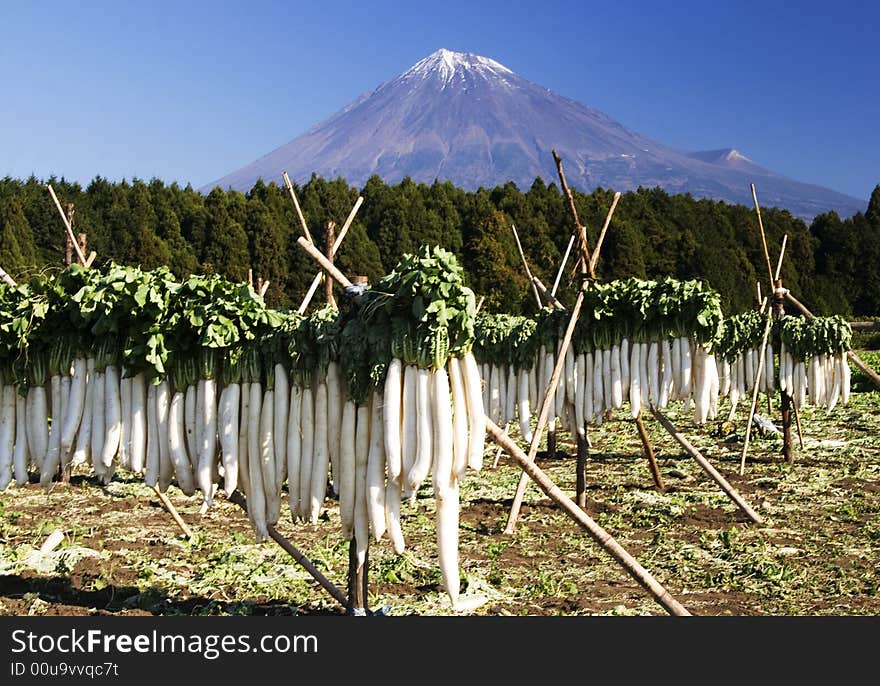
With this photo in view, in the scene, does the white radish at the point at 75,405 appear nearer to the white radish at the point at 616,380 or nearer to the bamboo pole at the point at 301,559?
the bamboo pole at the point at 301,559

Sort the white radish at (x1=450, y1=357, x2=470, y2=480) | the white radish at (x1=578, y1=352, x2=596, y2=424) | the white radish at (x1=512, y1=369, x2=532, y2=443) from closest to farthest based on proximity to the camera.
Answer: the white radish at (x1=450, y1=357, x2=470, y2=480) → the white radish at (x1=578, y1=352, x2=596, y2=424) → the white radish at (x1=512, y1=369, x2=532, y2=443)

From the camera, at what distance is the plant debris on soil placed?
6516 millimetres

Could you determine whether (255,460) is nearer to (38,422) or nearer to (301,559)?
(301,559)

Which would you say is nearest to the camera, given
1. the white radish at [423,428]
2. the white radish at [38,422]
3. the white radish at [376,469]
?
the white radish at [423,428]

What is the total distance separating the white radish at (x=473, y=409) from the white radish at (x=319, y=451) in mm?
938

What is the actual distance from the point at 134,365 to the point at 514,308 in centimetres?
2584

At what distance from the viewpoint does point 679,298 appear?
348 inches

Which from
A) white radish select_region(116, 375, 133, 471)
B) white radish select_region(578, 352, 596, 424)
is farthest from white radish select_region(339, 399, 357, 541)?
white radish select_region(578, 352, 596, 424)

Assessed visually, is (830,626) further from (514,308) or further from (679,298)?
(514,308)

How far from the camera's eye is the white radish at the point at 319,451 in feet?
16.7

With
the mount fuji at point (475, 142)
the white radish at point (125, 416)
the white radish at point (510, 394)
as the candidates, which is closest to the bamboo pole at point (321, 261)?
the white radish at point (125, 416)

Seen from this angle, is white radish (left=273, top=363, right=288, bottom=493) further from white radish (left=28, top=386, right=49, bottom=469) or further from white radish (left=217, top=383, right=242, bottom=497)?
white radish (left=28, top=386, right=49, bottom=469)

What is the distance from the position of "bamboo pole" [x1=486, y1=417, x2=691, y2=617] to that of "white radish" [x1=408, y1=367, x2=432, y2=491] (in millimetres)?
409

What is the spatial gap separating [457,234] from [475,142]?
389ft
